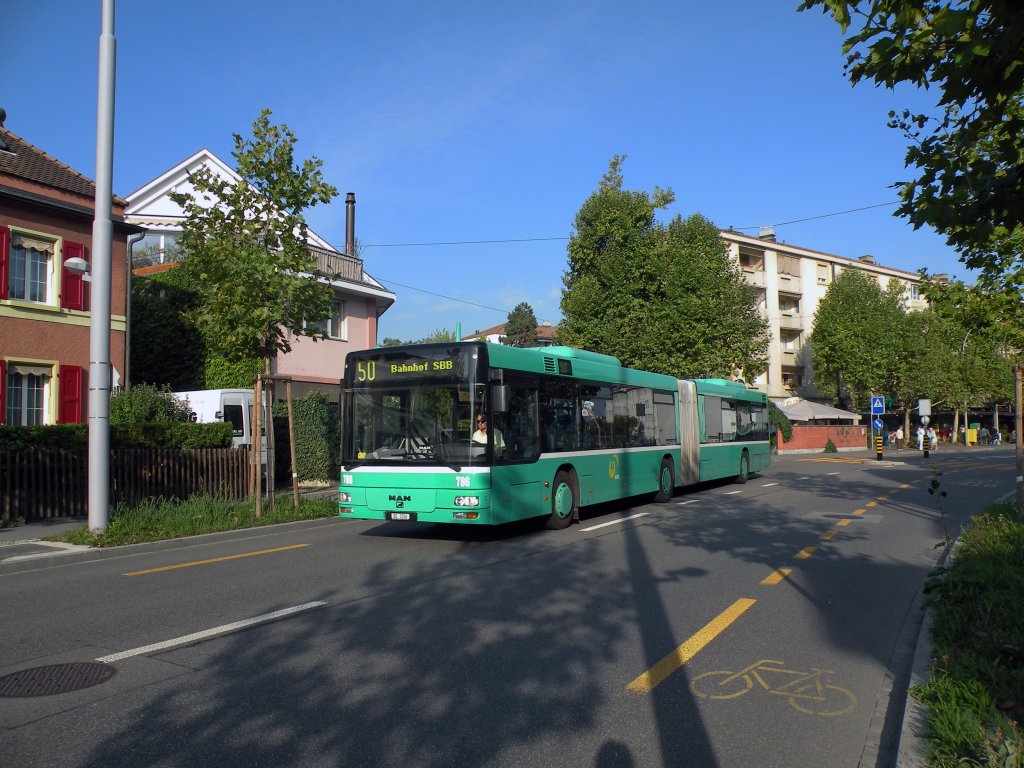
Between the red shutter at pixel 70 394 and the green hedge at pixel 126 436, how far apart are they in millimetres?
4393

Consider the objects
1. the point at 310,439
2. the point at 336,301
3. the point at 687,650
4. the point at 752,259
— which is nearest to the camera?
the point at 687,650

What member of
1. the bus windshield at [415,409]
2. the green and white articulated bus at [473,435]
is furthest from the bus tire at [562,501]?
the bus windshield at [415,409]

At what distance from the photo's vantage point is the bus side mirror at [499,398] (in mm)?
10750

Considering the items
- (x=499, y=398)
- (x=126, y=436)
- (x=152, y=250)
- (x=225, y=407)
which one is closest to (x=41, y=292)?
(x=225, y=407)

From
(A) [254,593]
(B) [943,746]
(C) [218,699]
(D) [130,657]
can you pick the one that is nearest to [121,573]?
(A) [254,593]

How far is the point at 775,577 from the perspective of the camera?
8875 millimetres

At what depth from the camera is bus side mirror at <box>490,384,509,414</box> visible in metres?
10.8

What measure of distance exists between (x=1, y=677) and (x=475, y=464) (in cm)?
Result: 626

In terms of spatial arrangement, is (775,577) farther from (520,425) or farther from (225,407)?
(225,407)

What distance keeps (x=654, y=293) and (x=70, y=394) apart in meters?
24.7

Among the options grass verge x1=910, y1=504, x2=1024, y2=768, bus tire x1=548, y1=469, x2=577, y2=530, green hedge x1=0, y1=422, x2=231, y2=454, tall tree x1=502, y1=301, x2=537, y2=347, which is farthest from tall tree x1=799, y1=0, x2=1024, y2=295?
tall tree x1=502, y1=301, x2=537, y2=347

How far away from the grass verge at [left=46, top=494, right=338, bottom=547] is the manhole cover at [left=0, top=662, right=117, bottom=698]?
6.27m

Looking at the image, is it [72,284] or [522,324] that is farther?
[522,324]

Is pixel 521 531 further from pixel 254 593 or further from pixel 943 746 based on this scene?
pixel 943 746
